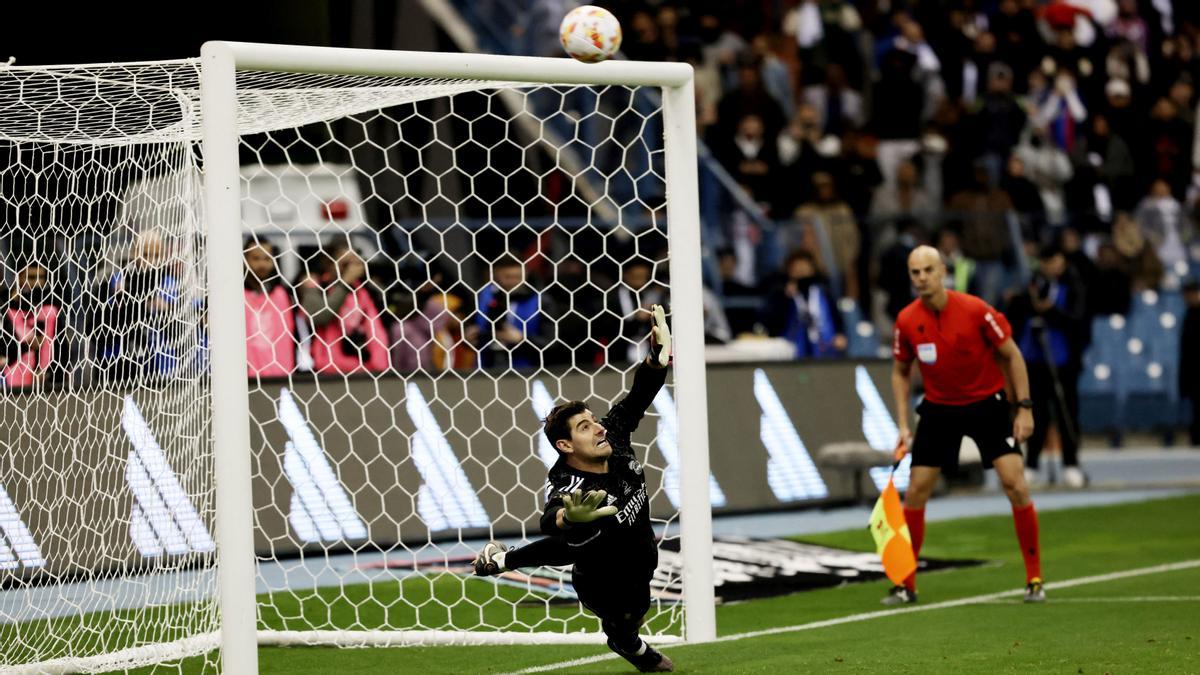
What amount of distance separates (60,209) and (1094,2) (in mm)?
18556

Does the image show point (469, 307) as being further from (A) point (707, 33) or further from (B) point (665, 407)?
(A) point (707, 33)

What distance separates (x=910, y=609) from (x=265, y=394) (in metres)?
4.78

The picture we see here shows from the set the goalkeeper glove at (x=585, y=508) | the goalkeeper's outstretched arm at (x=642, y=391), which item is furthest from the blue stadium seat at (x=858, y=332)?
the goalkeeper glove at (x=585, y=508)

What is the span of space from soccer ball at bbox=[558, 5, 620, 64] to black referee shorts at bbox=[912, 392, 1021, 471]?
11.9 feet

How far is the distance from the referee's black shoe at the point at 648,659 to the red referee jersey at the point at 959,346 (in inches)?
130

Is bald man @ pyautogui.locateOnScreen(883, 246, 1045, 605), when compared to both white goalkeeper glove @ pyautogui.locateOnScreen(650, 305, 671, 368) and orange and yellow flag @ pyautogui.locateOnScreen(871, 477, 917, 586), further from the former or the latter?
white goalkeeper glove @ pyautogui.locateOnScreen(650, 305, 671, 368)

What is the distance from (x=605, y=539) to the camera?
736cm

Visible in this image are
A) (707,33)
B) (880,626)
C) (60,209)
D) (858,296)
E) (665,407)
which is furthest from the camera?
(707,33)

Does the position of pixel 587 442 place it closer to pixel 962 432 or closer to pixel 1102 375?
pixel 962 432

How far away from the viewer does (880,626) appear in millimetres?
9031

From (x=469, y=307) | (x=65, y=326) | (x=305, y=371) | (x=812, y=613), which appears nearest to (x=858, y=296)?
(x=469, y=307)

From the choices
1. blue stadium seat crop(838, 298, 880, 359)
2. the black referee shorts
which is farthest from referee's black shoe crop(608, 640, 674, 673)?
blue stadium seat crop(838, 298, 880, 359)

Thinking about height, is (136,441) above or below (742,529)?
above

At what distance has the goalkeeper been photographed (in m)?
7.30
